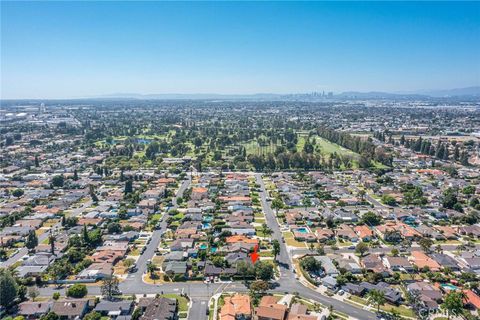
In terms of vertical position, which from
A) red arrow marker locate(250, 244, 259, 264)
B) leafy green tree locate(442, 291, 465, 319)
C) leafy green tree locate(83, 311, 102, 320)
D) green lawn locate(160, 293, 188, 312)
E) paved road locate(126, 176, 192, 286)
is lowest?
paved road locate(126, 176, 192, 286)

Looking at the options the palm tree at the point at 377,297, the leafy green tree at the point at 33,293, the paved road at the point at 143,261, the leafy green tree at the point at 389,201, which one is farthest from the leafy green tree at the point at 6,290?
the leafy green tree at the point at 389,201

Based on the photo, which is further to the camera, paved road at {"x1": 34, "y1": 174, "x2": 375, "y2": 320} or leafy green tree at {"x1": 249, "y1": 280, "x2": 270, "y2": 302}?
leafy green tree at {"x1": 249, "y1": 280, "x2": 270, "y2": 302}

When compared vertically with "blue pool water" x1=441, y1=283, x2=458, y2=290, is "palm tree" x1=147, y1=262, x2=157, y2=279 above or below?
above

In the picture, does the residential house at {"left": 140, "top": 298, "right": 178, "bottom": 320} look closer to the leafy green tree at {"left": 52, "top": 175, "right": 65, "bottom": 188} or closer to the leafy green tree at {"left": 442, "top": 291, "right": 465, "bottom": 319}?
the leafy green tree at {"left": 442, "top": 291, "right": 465, "bottom": 319}

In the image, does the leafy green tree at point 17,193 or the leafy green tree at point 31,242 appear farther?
the leafy green tree at point 17,193

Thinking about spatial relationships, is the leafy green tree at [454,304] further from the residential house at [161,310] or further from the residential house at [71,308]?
the residential house at [71,308]

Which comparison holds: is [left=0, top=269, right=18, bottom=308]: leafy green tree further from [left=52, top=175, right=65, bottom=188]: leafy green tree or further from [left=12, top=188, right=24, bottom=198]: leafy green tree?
[left=52, top=175, right=65, bottom=188]: leafy green tree

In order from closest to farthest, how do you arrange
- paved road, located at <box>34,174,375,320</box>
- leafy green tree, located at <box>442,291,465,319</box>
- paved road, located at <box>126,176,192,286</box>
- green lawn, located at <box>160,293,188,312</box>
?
leafy green tree, located at <box>442,291,465,319</box>, paved road, located at <box>34,174,375,320</box>, green lawn, located at <box>160,293,188,312</box>, paved road, located at <box>126,176,192,286</box>

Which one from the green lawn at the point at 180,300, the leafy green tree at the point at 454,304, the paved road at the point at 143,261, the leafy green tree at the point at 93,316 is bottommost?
the paved road at the point at 143,261

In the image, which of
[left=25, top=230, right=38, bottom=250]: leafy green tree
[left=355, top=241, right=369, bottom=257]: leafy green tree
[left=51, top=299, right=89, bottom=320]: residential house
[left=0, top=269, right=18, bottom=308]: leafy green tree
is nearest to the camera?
[left=51, top=299, right=89, bottom=320]: residential house

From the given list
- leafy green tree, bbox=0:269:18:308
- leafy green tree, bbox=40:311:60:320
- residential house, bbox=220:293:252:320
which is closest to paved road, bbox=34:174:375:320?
residential house, bbox=220:293:252:320
